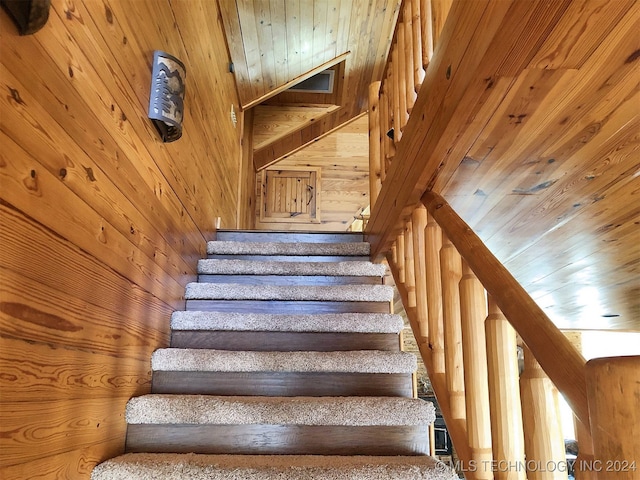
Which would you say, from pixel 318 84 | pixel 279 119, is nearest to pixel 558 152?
pixel 318 84

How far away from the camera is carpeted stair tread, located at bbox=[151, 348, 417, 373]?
5.72 ft

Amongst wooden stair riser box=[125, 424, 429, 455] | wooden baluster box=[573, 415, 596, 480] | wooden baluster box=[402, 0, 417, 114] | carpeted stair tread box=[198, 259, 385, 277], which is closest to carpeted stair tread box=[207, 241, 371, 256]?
carpeted stair tread box=[198, 259, 385, 277]

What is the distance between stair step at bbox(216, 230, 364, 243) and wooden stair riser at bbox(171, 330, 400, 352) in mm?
998

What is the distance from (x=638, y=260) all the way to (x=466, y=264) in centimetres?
166

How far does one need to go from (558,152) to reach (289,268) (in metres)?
1.46

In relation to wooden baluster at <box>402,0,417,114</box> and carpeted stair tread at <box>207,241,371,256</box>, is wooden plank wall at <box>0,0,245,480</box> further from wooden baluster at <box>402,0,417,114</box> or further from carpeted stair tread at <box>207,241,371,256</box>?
wooden baluster at <box>402,0,417,114</box>

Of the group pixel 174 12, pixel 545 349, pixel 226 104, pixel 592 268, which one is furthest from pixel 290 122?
pixel 545 349

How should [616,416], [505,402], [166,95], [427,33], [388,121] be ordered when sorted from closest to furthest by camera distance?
[616,416] < [505,402] < [166,95] < [427,33] < [388,121]

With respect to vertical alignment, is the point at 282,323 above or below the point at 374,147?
below

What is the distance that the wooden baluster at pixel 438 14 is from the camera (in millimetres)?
1683

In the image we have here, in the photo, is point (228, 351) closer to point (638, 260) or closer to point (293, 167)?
point (638, 260)

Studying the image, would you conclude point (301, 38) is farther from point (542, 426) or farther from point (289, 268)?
point (542, 426)

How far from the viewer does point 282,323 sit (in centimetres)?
199

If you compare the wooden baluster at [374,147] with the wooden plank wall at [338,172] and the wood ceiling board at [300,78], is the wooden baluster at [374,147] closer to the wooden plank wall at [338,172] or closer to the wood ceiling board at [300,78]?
the wood ceiling board at [300,78]
